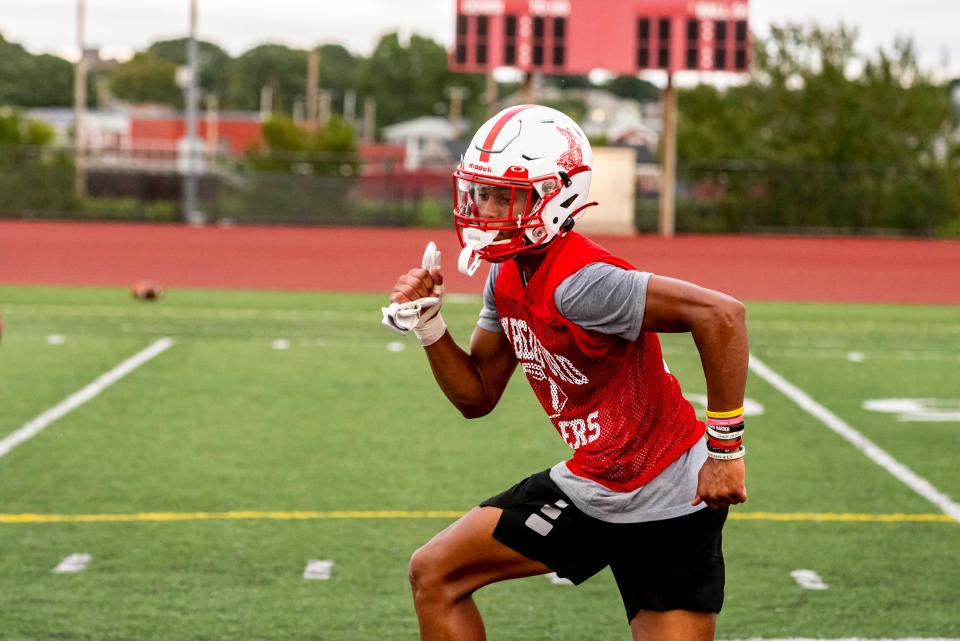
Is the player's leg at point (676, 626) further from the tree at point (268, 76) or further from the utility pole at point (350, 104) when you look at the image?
the tree at point (268, 76)

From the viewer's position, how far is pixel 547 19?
26656mm

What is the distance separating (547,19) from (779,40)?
19.9 metres

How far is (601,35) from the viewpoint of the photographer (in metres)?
26.8

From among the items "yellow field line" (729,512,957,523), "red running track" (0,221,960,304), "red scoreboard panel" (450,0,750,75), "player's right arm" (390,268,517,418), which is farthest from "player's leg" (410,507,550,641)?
"red scoreboard panel" (450,0,750,75)

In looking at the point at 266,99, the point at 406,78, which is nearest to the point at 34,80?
the point at 266,99

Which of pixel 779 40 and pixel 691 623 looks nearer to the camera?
pixel 691 623

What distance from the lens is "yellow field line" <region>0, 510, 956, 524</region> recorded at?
648 cm

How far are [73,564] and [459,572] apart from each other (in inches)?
102

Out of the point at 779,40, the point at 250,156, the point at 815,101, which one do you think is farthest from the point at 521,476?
the point at 779,40

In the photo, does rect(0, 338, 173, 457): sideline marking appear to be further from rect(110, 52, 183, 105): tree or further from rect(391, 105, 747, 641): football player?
rect(110, 52, 183, 105): tree

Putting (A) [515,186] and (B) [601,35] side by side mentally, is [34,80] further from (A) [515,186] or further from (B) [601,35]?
(A) [515,186]

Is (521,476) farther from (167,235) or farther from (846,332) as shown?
(167,235)

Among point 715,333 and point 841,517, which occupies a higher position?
Answer: point 715,333

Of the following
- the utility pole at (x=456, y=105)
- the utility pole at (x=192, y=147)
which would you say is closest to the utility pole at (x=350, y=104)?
the utility pole at (x=456, y=105)
